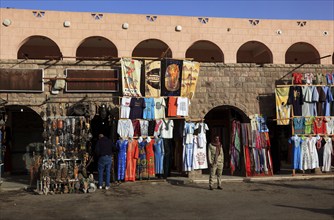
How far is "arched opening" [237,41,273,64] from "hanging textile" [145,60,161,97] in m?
10.2

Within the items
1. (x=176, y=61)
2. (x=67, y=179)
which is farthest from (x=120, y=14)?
(x=67, y=179)

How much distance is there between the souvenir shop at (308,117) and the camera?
1407cm

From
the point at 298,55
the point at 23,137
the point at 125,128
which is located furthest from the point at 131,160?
the point at 298,55

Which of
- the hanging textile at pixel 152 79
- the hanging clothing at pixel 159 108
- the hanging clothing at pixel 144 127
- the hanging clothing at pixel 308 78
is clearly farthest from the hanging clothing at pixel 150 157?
the hanging clothing at pixel 308 78

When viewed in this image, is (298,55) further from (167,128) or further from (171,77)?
(167,128)

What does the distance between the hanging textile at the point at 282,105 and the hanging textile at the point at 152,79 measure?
4.47m

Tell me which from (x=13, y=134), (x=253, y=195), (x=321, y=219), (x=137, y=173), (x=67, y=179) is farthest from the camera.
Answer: (x=13, y=134)

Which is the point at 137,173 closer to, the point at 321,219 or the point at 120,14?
the point at 321,219

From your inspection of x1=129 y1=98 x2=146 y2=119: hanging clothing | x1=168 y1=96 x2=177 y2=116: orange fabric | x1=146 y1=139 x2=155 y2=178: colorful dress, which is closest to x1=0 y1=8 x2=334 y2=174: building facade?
x1=129 y1=98 x2=146 y2=119: hanging clothing

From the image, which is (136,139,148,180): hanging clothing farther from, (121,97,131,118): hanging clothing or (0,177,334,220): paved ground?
(121,97,131,118): hanging clothing

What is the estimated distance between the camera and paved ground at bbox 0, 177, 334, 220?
8.01 metres

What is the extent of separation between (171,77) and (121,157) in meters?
3.38

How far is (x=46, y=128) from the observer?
12.1 m

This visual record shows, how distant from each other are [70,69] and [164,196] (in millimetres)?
5708
